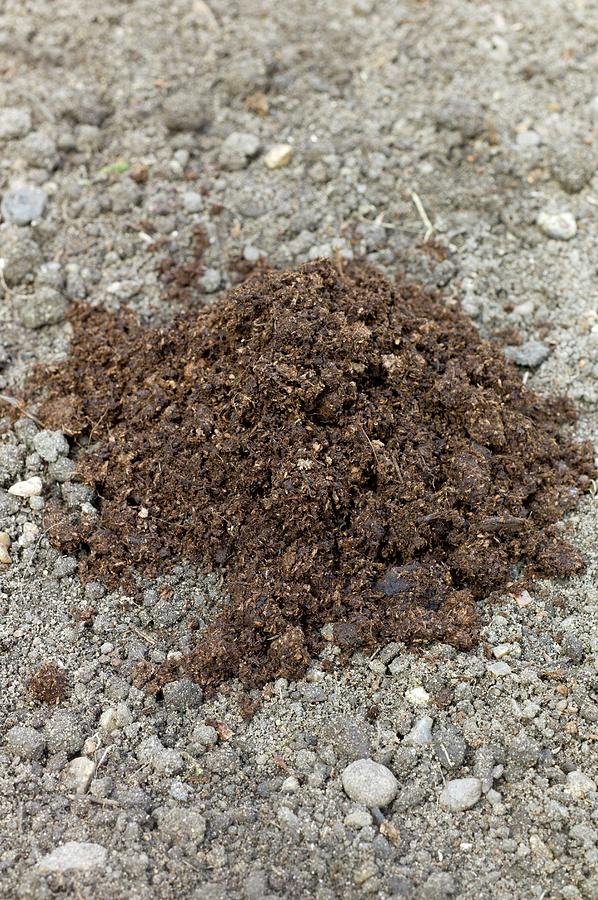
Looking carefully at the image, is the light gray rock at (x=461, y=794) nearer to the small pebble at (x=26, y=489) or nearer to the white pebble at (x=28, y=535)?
the white pebble at (x=28, y=535)

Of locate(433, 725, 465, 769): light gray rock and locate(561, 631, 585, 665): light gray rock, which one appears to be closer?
locate(433, 725, 465, 769): light gray rock

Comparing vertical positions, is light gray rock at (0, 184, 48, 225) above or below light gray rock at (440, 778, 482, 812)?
above

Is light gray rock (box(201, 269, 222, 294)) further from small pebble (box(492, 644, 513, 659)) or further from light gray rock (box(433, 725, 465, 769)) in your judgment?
light gray rock (box(433, 725, 465, 769))

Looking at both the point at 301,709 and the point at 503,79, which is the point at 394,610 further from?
the point at 503,79

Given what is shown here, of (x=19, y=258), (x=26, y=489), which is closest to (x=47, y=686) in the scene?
A: (x=26, y=489)

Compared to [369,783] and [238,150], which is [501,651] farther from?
[238,150]

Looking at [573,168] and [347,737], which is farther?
[573,168]

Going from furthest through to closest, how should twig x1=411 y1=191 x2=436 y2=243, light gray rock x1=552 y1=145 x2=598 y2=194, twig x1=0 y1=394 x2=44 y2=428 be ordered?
light gray rock x1=552 y1=145 x2=598 y2=194, twig x1=411 y1=191 x2=436 y2=243, twig x1=0 y1=394 x2=44 y2=428

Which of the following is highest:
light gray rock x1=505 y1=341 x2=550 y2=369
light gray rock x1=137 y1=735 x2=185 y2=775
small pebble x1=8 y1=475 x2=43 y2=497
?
light gray rock x1=505 y1=341 x2=550 y2=369

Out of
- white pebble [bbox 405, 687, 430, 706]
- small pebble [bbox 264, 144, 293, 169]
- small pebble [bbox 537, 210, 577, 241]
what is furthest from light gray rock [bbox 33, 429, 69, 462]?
small pebble [bbox 537, 210, 577, 241]
